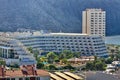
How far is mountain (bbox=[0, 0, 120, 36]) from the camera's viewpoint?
2677 inches

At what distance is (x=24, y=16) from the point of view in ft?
229

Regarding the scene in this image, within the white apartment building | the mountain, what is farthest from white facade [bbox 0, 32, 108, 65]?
the mountain

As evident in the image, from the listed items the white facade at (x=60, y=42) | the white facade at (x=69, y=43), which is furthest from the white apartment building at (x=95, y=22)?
the white facade at (x=69, y=43)

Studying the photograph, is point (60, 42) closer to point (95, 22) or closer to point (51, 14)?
point (95, 22)

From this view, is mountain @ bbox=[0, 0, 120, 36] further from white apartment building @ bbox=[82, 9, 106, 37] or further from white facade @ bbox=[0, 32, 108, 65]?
white facade @ bbox=[0, 32, 108, 65]

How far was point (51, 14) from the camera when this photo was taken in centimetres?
7375

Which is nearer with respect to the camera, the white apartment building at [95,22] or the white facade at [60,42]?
the white facade at [60,42]

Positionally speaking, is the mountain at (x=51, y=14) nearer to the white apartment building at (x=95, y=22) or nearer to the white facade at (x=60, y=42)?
the white apartment building at (x=95, y=22)

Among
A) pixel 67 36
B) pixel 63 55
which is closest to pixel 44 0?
pixel 67 36

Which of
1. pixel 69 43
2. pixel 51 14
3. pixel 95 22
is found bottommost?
pixel 69 43

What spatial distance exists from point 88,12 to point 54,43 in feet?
44.3

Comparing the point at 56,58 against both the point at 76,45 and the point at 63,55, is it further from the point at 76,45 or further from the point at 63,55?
the point at 76,45

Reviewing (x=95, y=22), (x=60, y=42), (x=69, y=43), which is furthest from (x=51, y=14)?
(x=60, y=42)

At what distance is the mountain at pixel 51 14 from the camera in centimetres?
6800
